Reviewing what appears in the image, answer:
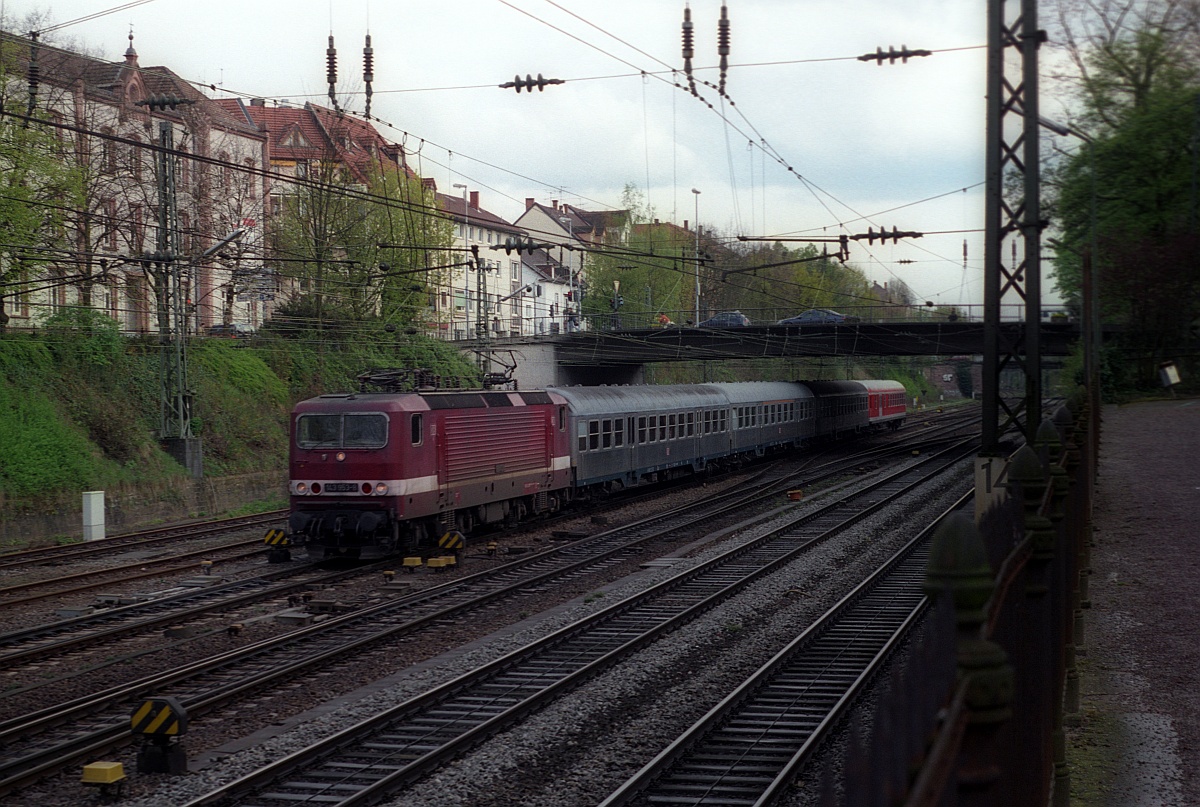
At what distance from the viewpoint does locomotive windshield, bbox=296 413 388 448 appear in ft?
63.4

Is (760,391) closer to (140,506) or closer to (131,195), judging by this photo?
(140,506)

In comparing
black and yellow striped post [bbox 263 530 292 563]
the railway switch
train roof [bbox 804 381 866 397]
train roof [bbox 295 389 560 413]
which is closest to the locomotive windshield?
train roof [bbox 295 389 560 413]

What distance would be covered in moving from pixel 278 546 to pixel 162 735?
37.1 feet

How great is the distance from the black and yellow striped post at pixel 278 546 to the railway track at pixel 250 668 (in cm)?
429

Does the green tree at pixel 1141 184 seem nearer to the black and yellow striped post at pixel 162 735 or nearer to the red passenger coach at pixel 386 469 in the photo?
the red passenger coach at pixel 386 469

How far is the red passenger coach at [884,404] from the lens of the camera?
198 feet

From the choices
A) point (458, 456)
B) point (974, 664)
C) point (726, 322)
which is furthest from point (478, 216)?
point (974, 664)

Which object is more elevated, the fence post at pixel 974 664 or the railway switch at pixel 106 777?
the fence post at pixel 974 664

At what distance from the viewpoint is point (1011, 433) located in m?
65.8

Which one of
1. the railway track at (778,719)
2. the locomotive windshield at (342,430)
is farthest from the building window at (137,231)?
the railway track at (778,719)

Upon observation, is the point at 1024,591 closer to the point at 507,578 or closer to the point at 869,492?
the point at 507,578

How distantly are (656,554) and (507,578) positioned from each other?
3.58 metres

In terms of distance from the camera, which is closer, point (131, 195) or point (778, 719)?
point (778, 719)

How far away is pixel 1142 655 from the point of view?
10.9m
